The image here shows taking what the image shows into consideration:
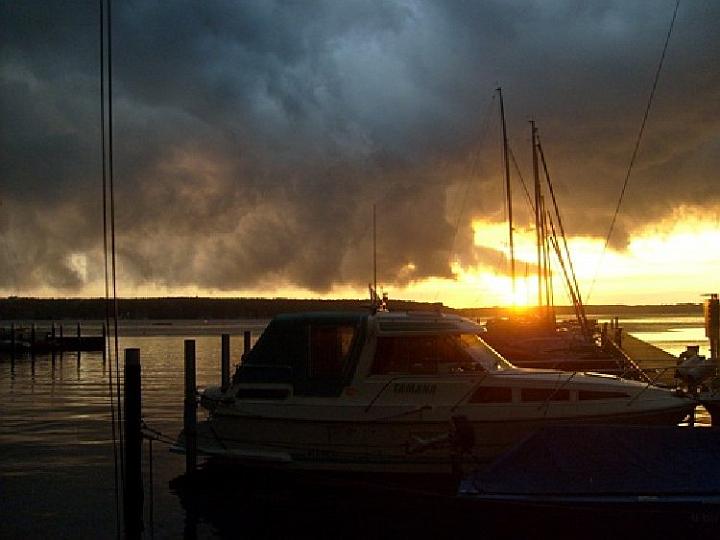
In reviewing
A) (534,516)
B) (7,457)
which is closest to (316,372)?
(534,516)

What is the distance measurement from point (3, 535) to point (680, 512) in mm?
9821

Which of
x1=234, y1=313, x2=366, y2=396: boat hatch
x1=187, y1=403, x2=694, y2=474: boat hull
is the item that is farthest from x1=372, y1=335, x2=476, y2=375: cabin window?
x1=187, y1=403, x2=694, y2=474: boat hull

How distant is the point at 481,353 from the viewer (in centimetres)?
1611

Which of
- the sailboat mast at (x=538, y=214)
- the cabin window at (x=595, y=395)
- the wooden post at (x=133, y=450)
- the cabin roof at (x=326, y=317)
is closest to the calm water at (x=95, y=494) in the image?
the wooden post at (x=133, y=450)

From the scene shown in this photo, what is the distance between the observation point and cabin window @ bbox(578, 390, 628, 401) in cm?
1543

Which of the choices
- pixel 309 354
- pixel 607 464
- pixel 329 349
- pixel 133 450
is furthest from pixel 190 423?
pixel 607 464

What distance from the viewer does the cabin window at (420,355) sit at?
51.3 ft

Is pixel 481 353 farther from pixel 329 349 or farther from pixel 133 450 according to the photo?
pixel 133 450

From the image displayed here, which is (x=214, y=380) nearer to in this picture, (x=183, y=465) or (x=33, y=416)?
(x=33, y=416)

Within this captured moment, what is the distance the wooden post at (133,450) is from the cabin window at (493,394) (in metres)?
5.81

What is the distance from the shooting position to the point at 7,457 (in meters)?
19.4

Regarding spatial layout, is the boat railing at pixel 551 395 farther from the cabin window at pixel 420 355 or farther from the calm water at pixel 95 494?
the calm water at pixel 95 494

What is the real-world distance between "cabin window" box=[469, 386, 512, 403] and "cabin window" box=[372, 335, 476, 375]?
22.8 inches

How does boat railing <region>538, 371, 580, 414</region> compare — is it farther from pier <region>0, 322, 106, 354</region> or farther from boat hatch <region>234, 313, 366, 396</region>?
pier <region>0, 322, 106, 354</region>
